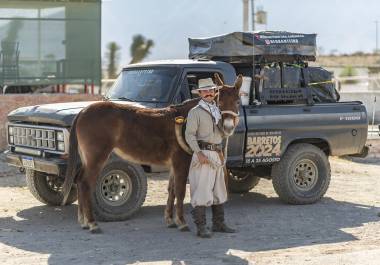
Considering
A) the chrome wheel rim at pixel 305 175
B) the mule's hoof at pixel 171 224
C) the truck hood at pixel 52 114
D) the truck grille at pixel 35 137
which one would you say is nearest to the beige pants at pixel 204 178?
the mule's hoof at pixel 171 224

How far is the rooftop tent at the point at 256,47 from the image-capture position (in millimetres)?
11328

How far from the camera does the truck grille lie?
9.93 metres

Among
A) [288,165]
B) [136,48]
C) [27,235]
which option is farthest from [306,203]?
[136,48]

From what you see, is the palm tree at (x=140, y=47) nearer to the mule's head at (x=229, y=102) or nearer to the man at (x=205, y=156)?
the mule's head at (x=229, y=102)

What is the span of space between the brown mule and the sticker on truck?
175 cm

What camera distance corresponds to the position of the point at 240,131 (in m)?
10.7

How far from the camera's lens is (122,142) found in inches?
364

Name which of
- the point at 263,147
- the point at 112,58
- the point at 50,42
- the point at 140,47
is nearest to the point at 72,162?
the point at 263,147

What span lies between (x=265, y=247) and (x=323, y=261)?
866mm

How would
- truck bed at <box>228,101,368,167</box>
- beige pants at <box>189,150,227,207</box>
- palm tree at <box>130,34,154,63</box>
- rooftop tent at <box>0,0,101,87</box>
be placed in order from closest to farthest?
beige pants at <box>189,150,227,207</box> → truck bed at <box>228,101,368,167</box> → rooftop tent at <box>0,0,101,87</box> → palm tree at <box>130,34,154,63</box>

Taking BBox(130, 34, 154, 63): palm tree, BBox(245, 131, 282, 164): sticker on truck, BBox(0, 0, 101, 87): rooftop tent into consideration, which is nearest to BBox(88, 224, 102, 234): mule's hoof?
BBox(245, 131, 282, 164): sticker on truck

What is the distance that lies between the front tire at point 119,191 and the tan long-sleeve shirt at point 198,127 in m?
1.38

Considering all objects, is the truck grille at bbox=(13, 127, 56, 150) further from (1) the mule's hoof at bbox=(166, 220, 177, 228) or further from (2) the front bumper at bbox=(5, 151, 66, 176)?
(1) the mule's hoof at bbox=(166, 220, 177, 228)

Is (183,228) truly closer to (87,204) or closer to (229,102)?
(87,204)
